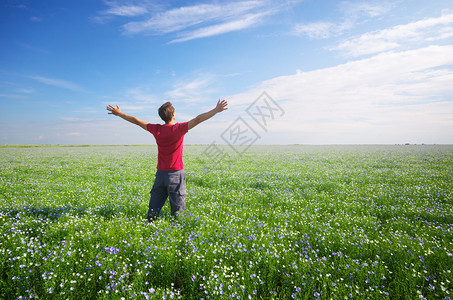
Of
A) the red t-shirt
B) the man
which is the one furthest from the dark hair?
the red t-shirt

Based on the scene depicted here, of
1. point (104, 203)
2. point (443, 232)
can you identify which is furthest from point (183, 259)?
point (443, 232)

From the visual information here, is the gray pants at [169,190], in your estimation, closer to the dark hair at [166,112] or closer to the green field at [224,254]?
the green field at [224,254]

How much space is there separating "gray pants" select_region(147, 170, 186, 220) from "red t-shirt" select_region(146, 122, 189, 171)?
0.61ft

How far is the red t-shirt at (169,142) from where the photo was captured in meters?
5.14

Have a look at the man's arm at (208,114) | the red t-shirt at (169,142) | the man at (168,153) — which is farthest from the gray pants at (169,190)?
the man's arm at (208,114)

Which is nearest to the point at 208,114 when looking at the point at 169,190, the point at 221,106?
the point at 221,106

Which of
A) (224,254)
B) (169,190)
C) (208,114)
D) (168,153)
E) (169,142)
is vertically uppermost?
(208,114)

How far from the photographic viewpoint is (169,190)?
539 cm

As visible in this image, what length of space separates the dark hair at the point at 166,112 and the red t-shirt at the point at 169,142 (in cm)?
22

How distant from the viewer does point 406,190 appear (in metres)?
9.46

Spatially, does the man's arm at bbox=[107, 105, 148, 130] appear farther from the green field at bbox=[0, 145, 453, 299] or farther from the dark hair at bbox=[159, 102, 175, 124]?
the green field at bbox=[0, 145, 453, 299]

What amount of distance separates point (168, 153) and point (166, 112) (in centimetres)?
109

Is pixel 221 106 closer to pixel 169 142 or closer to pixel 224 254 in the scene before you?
pixel 169 142

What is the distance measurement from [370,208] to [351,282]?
5.00 metres
